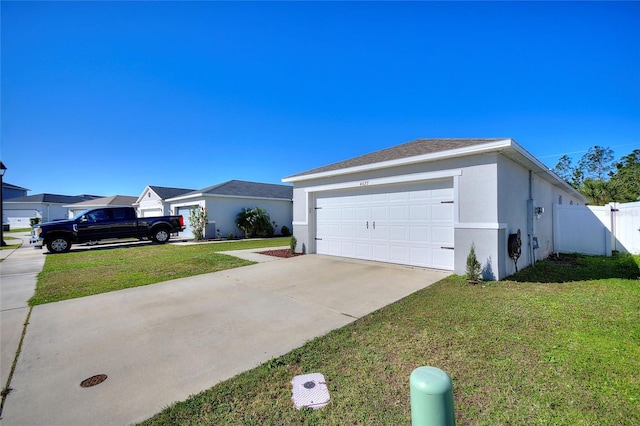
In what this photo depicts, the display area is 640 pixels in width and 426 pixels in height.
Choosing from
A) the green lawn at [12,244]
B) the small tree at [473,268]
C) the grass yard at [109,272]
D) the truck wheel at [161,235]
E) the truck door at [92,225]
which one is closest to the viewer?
the grass yard at [109,272]

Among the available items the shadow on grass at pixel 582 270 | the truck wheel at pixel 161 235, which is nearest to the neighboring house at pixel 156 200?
the truck wheel at pixel 161 235

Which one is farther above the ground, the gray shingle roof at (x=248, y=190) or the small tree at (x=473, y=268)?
the gray shingle roof at (x=248, y=190)

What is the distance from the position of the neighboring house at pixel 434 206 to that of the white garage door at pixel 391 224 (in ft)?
0.09

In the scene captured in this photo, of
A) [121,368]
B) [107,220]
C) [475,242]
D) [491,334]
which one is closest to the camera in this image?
[121,368]

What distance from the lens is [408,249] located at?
25.1 feet

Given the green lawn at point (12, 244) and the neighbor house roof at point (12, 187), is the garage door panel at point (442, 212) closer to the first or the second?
the green lawn at point (12, 244)

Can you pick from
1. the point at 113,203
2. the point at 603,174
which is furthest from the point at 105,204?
the point at 603,174

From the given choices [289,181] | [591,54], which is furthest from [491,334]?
[591,54]

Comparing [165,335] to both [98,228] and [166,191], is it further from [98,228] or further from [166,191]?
[166,191]

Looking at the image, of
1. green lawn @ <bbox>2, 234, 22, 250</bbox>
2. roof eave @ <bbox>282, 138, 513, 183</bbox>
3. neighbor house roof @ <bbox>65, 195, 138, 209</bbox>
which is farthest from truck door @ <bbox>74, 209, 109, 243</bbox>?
neighbor house roof @ <bbox>65, 195, 138, 209</bbox>

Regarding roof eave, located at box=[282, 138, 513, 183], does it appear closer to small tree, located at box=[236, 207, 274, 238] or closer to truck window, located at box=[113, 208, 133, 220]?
small tree, located at box=[236, 207, 274, 238]

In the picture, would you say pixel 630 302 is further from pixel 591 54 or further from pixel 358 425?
pixel 591 54

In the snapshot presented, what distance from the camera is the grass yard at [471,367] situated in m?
2.06

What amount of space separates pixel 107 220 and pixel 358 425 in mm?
15990
